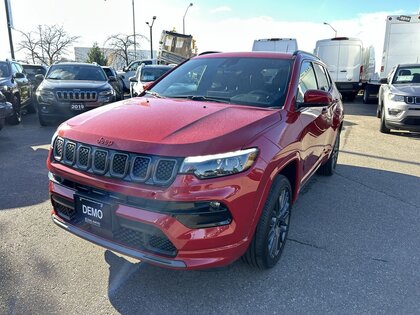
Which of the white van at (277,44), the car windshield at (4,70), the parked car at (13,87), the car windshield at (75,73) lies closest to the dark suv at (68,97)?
the car windshield at (75,73)

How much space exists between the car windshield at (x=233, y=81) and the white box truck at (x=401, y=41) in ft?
37.9

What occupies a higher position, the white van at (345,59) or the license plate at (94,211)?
the white van at (345,59)

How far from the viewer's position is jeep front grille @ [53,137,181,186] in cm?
226

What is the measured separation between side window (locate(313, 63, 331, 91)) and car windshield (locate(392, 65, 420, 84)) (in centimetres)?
593

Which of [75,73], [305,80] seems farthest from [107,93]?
[305,80]

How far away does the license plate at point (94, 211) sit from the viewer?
2.41 metres

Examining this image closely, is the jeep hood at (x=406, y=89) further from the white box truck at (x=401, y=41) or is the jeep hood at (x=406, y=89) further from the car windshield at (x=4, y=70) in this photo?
the car windshield at (x=4, y=70)

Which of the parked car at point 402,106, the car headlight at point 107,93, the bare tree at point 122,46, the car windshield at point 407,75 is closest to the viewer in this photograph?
the parked car at point 402,106

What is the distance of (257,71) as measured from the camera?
3607 millimetres

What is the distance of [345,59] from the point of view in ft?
51.5

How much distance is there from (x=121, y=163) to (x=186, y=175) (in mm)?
475

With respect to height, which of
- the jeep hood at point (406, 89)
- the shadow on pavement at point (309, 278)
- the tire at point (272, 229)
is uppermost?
Answer: the jeep hood at point (406, 89)

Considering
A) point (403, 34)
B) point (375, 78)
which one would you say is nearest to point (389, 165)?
point (403, 34)

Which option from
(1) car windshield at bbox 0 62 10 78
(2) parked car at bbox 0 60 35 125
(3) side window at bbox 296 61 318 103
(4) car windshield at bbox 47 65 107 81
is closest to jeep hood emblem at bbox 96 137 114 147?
(3) side window at bbox 296 61 318 103
